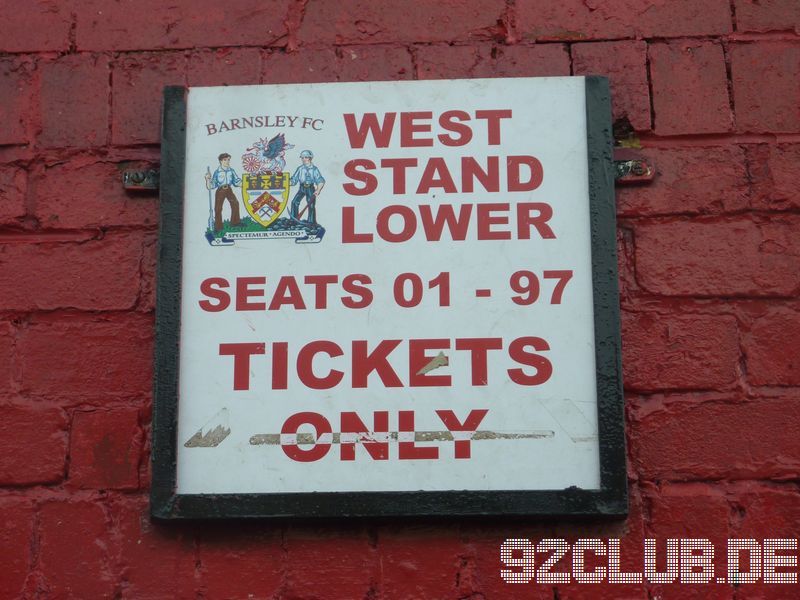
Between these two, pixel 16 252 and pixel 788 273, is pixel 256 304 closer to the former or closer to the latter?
pixel 16 252

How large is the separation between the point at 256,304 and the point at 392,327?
1.09 ft

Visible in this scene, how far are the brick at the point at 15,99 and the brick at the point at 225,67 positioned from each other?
0.43 m

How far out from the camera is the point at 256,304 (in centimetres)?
247

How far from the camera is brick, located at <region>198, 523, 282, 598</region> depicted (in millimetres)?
2350

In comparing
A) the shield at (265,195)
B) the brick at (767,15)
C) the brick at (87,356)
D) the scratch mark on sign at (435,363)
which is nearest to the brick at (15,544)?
the brick at (87,356)

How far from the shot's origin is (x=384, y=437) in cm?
237

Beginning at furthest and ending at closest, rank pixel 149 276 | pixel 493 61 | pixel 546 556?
1. pixel 493 61
2. pixel 149 276
3. pixel 546 556

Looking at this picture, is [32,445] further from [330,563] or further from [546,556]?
[546,556]

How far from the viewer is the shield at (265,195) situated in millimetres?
2525

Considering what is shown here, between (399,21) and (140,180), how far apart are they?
786mm

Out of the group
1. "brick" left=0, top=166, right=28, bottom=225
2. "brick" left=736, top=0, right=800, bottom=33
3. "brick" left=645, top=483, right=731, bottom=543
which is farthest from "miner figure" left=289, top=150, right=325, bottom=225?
"brick" left=736, top=0, right=800, bottom=33

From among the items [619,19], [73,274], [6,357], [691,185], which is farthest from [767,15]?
[6,357]

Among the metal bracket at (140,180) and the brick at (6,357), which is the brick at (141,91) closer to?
the metal bracket at (140,180)

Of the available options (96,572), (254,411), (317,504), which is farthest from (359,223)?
(96,572)
